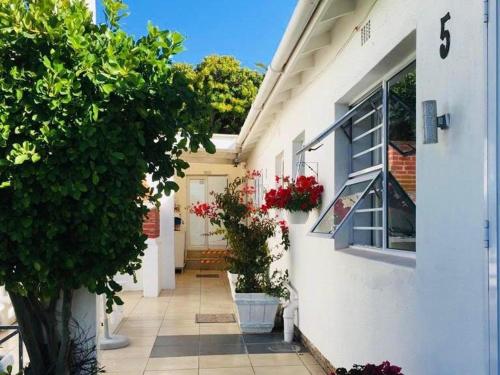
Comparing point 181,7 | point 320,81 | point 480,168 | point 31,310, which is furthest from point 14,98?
point 181,7

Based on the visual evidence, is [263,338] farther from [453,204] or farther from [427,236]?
[453,204]

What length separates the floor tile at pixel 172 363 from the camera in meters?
5.71

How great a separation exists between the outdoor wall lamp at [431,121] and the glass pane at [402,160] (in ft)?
3.27

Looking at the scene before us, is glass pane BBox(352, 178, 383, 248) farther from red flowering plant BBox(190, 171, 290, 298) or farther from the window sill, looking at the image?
red flowering plant BBox(190, 171, 290, 298)

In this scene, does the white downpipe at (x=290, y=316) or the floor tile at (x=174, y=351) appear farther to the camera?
the white downpipe at (x=290, y=316)

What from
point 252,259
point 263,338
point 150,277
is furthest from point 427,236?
point 150,277

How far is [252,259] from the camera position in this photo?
7.97 m

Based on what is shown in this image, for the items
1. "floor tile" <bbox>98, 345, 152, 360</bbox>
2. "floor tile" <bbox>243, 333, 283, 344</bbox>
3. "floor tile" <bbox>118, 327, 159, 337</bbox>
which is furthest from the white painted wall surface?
"floor tile" <bbox>118, 327, 159, 337</bbox>

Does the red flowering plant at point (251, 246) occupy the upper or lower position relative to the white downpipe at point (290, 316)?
upper

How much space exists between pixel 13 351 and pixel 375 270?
15.1ft

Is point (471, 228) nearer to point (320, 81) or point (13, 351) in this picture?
point (320, 81)

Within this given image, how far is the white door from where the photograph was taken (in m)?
16.7

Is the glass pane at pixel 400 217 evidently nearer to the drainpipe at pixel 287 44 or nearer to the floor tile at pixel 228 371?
the drainpipe at pixel 287 44

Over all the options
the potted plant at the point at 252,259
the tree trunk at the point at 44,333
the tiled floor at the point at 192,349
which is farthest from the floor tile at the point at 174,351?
the tree trunk at the point at 44,333
